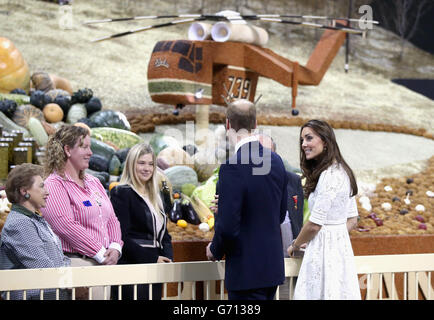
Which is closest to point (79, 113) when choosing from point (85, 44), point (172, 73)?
point (172, 73)

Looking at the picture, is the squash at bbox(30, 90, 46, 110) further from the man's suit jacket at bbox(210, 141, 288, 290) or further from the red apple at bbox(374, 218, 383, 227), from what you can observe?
the man's suit jacket at bbox(210, 141, 288, 290)

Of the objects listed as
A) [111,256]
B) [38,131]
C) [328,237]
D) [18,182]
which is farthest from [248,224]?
[38,131]

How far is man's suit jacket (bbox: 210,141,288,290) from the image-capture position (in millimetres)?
2424

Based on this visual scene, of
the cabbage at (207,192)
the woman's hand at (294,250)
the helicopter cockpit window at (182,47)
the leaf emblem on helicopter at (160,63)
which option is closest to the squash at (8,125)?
the leaf emblem on helicopter at (160,63)

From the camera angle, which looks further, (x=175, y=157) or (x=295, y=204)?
(x=175, y=157)

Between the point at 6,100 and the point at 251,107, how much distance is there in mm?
5639

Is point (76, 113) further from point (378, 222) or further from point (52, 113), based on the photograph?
point (378, 222)

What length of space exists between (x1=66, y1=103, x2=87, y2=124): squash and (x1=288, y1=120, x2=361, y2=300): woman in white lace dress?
228 inches

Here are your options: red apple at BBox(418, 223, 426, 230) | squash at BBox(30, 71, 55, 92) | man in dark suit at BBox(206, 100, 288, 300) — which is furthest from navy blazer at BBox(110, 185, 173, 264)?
squash at BBox(30, 71, 55, 92)

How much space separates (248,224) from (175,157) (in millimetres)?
4248

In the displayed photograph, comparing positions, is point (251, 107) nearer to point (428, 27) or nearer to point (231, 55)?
point (231, 55)

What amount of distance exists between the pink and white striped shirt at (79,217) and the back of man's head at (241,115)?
2.93 feet

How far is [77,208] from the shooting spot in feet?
9.81
